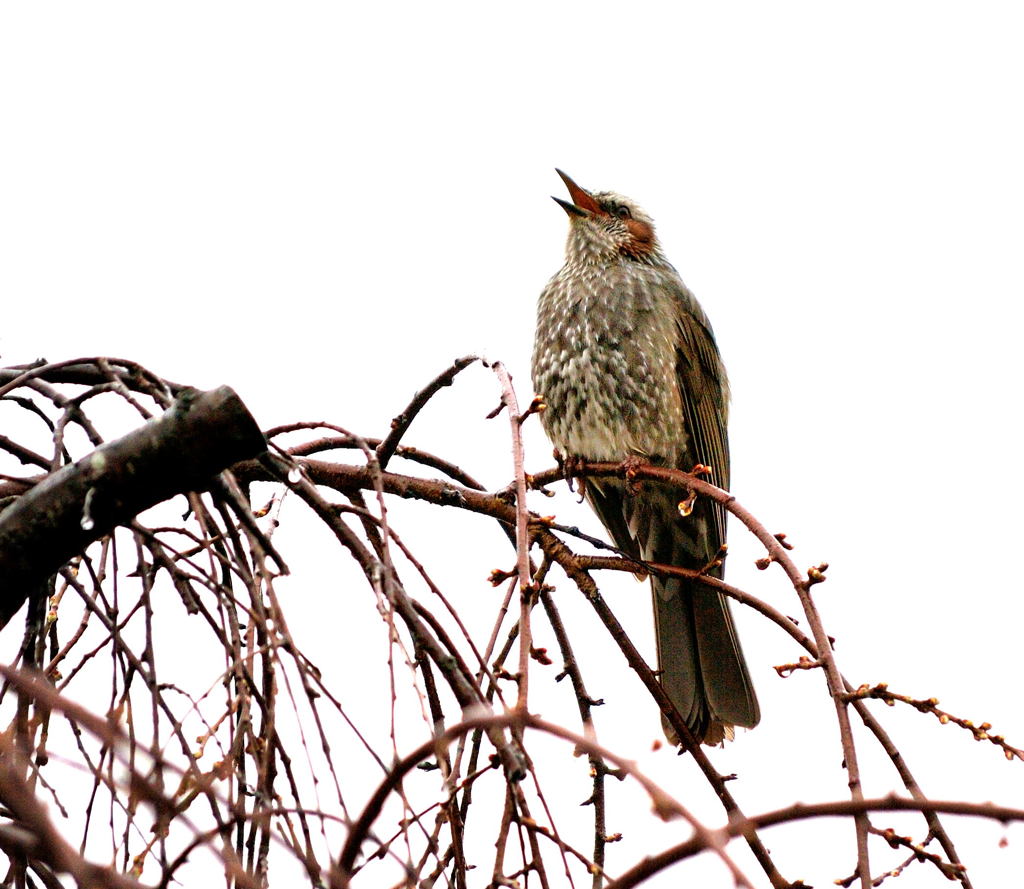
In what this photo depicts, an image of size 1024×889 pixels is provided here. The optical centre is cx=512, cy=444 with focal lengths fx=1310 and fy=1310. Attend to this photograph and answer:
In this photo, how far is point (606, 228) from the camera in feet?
17.1

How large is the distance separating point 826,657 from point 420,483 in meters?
0.99

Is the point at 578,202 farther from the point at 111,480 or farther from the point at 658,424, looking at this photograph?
the point at 111,480

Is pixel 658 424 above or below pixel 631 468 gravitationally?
above

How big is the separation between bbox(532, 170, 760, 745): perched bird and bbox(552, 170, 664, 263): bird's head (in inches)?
5.2

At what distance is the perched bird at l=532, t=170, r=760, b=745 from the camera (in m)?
4.27

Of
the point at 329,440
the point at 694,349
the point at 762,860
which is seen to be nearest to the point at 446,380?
the point at 329,440

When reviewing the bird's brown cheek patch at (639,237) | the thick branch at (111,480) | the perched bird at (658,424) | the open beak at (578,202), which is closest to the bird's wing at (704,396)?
the perched bird at (658,424)

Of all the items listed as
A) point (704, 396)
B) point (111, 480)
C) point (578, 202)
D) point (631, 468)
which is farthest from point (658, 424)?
point (111, 480)

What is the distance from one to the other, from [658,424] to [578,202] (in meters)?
1.32

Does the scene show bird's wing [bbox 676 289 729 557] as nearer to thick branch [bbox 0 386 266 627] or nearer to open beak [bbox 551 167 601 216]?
open beak [bbox 551 167 601 216]

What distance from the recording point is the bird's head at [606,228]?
514cm

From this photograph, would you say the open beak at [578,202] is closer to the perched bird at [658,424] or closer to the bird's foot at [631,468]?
the perched bird at [658,424]

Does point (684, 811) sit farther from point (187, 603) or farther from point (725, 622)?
point (725, 622)

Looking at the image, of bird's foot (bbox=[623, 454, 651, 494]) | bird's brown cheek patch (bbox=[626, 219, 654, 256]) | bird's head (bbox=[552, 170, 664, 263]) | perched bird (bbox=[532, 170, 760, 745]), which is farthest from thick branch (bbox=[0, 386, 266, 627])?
bird's brown cheek patch (bbox=[626, 219, 654, 256])
